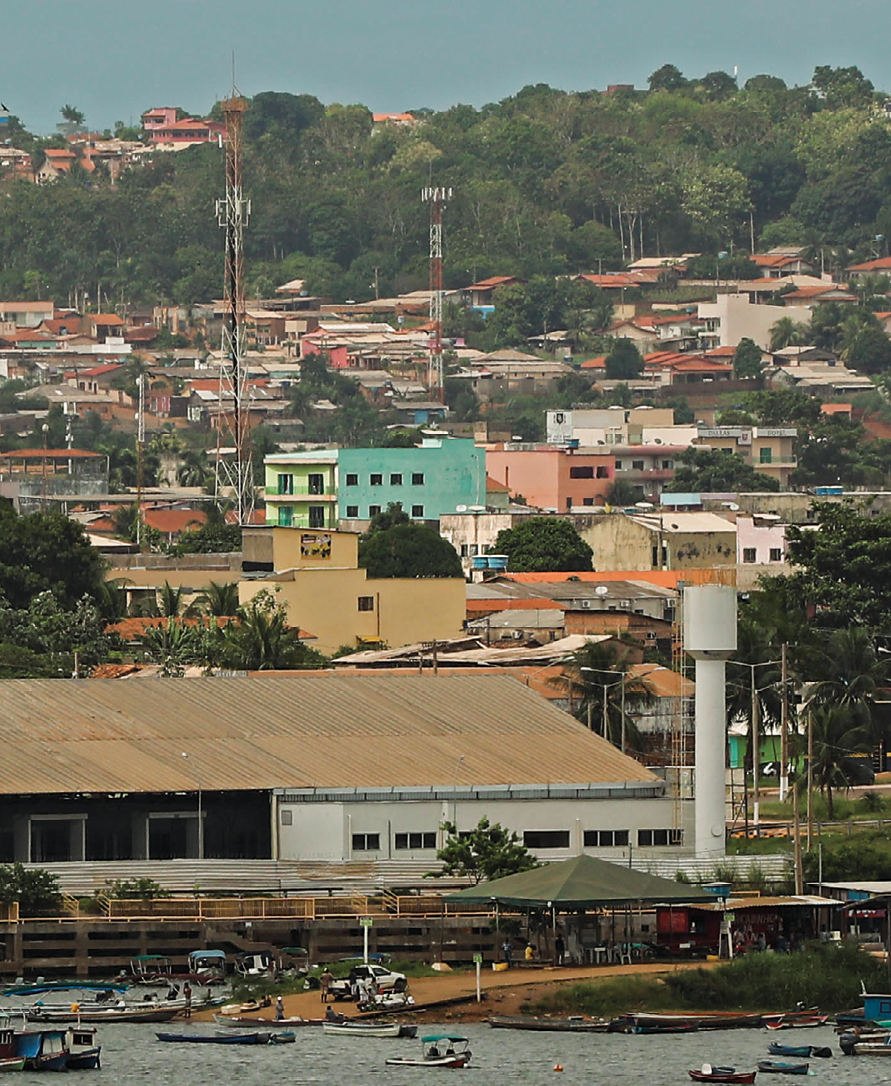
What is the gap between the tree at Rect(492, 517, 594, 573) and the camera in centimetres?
12388

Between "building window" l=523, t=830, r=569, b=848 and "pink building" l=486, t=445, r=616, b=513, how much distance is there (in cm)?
9034

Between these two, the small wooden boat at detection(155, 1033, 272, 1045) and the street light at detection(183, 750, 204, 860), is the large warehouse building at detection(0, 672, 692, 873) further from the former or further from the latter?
the small wooden boat at detection(155, 1033, 272, 1045)

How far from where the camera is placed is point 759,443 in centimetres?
17075

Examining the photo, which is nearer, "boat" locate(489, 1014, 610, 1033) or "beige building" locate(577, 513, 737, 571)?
"boat" locate(489, 1014, 610, 1033)

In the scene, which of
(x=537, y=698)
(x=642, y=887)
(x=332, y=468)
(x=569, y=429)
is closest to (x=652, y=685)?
(x=537, y=698)

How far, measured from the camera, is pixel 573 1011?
2104 inches

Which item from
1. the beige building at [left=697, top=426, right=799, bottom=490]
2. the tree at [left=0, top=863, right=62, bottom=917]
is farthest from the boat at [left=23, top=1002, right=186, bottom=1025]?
the beige building at [left=697, top=426, right=799, bottom=490]

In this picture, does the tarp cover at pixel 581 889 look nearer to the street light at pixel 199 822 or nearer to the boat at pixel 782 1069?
the boat at pixel 782 1069

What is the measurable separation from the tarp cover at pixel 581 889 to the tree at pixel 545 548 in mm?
65628

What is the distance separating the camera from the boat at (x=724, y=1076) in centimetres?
4934

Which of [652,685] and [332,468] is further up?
[332,468]

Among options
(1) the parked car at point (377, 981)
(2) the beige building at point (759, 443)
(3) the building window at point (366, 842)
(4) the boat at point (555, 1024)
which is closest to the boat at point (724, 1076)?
(4) the boat at point (555, 1024)

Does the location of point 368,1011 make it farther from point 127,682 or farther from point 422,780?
point 127,682

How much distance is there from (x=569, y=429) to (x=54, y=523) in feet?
239
